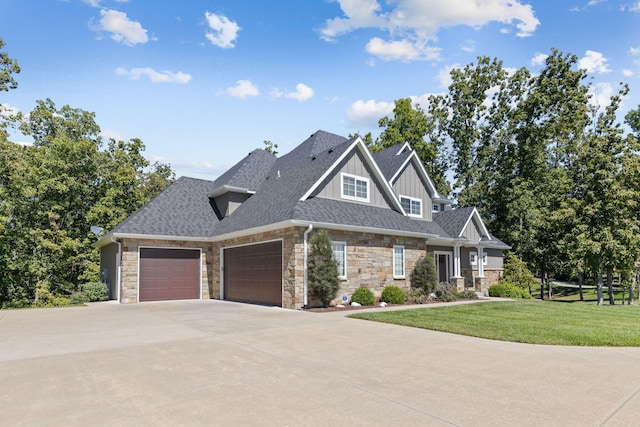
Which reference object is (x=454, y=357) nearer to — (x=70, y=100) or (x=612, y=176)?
(x=612, y=176)

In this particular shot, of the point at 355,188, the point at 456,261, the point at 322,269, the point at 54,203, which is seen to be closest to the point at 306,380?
the point at 322,269

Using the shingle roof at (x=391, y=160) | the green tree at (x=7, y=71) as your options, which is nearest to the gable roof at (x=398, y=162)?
the shingle roof at (x=391, y=160)

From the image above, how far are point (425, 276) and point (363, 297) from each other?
421cm

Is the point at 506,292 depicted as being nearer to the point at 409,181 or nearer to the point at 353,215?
the point at 409,181

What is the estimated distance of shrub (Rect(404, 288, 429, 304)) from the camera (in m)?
16.8

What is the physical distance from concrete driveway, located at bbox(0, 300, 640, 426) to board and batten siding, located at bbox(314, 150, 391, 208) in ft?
27.4

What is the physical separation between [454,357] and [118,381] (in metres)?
5.27

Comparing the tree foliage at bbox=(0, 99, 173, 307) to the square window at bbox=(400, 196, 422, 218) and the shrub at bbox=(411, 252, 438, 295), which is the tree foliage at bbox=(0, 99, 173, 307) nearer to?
the shrub at bbox=(411, 252, 438, 295)

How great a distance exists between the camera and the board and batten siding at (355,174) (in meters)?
16.6

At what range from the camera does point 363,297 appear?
15.2 meters

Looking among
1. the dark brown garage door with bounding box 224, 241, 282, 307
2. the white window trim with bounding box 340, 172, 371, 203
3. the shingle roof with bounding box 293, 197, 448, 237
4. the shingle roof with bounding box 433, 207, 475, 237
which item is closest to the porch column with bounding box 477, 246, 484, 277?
the shingle roof with bounding box 433, 207, 475, 237

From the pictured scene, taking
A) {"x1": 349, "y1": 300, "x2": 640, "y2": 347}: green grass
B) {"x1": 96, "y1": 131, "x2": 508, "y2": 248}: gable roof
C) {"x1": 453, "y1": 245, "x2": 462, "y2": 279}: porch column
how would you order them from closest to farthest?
1. {"x1": 349, "y1": 300, "x2": 640, "y2": 347}: green grass
2. {"x1": 96, "y1": 131, "x2": 508, "y2": 248}: gable roof
3. {"x1": 453, "y1": 245, "x2": 462, "y2": 279}: porch column

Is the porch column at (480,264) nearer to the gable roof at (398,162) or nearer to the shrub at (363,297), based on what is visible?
the gable roof at (398,162)

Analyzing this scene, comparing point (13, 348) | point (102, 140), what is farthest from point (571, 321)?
point (102, 140)
